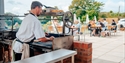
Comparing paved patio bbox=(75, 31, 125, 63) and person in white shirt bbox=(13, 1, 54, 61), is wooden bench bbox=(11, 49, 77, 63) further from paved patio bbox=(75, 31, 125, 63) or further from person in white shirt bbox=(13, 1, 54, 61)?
paved patio bbox=(75, 31, 125, 63)

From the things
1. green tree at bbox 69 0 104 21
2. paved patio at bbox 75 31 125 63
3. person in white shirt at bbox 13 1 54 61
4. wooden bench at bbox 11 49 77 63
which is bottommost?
paved patio at bbox 75 31 125 63

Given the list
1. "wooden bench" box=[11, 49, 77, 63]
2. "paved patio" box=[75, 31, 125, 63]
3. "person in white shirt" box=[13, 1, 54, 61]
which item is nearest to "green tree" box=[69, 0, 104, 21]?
"paved patio" box=[75, 31, 125, 63]

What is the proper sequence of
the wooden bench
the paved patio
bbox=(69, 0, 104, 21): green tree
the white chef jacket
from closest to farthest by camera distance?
the wooden bench < the white chef jacket < the paved patio < bbox=(69, 0, 104, 21): green tree

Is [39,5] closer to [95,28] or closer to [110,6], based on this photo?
[95,28]

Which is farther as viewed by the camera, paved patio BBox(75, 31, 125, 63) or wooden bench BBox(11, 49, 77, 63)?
paved patio BBox(75, 31, 125, 63)

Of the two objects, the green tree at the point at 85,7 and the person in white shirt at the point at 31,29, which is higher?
the green tree at the point at 85,7

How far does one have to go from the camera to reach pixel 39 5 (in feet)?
6.77

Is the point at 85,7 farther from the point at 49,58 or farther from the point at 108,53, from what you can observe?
the point at 49,58

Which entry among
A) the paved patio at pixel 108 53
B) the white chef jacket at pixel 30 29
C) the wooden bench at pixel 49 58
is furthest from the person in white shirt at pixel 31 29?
the paved patio at pixel 108 53

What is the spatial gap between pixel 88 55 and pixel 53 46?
0.77 metres

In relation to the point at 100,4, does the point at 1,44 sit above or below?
below

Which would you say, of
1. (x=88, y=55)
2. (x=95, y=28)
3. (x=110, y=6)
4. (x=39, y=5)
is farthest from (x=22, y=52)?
(x=110, y=6)

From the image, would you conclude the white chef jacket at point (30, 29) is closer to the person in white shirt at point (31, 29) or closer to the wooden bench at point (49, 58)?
the person in white shirt at point (31, 29)

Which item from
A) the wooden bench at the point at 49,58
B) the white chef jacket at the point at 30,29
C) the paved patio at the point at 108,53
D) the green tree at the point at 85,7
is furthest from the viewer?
the green tree at the point at 85,7
